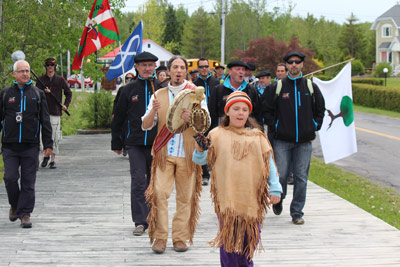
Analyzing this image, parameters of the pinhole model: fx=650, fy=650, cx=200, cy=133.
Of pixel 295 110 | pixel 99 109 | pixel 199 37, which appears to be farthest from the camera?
pixel 199 37

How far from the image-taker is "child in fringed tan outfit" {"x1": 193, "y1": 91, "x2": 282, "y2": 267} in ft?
17.1

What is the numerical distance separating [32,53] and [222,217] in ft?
37.6

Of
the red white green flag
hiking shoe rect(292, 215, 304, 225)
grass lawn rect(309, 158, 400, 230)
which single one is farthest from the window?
hiking shoe rect(292, 215, 304, 225)

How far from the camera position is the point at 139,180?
750 centimetres

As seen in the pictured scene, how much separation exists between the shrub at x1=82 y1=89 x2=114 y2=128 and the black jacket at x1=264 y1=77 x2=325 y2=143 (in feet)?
49.5

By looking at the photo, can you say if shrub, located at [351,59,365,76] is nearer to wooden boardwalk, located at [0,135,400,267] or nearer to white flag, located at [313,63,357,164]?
white flag, located at [313,63,357,164]

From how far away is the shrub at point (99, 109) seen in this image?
901 inches

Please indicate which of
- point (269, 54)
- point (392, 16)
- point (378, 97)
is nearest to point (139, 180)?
point (378, 97)

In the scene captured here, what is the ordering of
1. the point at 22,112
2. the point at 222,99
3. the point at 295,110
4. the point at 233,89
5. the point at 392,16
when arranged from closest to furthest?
1. the point at 22,112
2. the point at 295,110
3. the point at 233,89
4. the point at 222,99
5. the point at 392,16

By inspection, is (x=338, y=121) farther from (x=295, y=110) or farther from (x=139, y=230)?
(x=139, y=230)

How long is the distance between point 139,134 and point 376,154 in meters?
11.3

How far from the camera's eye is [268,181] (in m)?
5.37

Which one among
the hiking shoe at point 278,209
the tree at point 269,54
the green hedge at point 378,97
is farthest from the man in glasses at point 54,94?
the tree at point 269,54

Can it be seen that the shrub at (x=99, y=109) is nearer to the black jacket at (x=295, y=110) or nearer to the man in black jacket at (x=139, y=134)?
the black jacket at (x=295, y=110)
